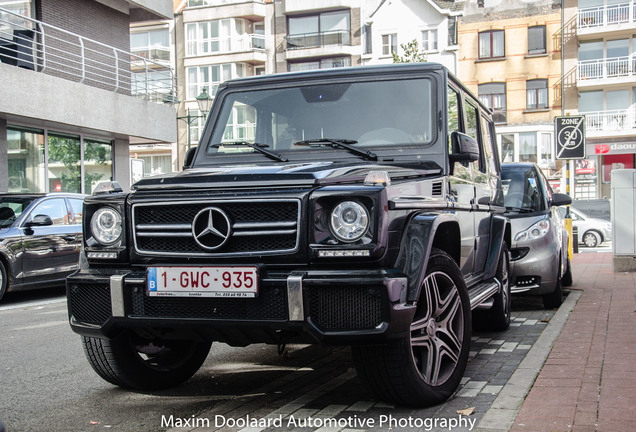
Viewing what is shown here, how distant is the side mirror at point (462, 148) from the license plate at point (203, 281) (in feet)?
6.38

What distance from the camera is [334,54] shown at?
52281 millimetres

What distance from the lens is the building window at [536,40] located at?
45250mm

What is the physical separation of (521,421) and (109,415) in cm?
237

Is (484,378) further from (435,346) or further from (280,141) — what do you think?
(280,141)

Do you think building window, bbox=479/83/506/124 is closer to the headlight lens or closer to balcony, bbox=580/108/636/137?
balcony, bbox=580/108/636/137

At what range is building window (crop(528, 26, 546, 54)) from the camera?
45.2 meters

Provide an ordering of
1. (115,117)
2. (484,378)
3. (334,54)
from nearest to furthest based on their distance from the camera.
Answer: (484,378) < (115,117) < (334,54)

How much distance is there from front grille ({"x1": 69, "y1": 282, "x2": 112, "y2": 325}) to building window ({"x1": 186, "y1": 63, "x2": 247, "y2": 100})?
50.6 meters

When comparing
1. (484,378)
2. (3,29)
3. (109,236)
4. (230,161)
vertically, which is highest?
(3,29)

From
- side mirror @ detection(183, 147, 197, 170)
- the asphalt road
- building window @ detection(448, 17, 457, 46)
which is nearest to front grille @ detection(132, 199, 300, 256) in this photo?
the asphalt road

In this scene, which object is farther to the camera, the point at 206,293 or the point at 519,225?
the point at 519,225

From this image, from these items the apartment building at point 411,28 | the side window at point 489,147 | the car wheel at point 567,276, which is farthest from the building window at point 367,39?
the side window at point 489,147

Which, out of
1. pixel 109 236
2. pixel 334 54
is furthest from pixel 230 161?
pixel 334 54

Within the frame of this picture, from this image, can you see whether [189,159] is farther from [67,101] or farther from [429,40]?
[429,40]
